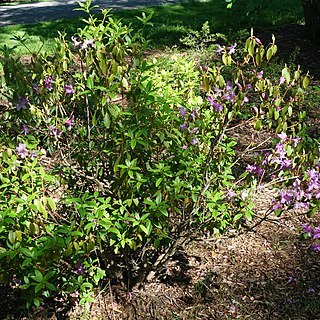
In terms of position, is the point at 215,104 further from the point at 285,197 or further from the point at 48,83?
the point at 48,83

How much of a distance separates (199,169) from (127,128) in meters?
0.51

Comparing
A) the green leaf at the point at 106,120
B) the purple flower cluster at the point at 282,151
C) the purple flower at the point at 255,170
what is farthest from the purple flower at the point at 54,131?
the purple flower cluster at the point at 282,151

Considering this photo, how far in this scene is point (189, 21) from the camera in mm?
9414

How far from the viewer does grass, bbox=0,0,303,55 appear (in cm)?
A: 839

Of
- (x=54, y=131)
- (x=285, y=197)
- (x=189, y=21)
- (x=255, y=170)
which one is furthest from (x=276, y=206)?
(x=189, y=21)

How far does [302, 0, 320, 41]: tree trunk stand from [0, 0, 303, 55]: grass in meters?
1.02

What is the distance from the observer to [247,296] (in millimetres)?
3039

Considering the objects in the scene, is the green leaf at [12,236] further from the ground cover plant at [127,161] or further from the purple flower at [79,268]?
the purple flower at [79,268]

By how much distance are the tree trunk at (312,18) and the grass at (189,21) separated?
3.34 ft

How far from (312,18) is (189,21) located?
8.87ft

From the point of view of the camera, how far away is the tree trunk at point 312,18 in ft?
24.2

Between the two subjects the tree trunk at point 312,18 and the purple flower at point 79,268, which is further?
the tree trunk at point 312,18

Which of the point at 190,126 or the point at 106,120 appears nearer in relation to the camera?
the point at 106,120

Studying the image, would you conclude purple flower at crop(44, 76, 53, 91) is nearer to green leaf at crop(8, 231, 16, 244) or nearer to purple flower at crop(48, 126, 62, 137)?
purple flower at crop(48, 126, 62, 137)
